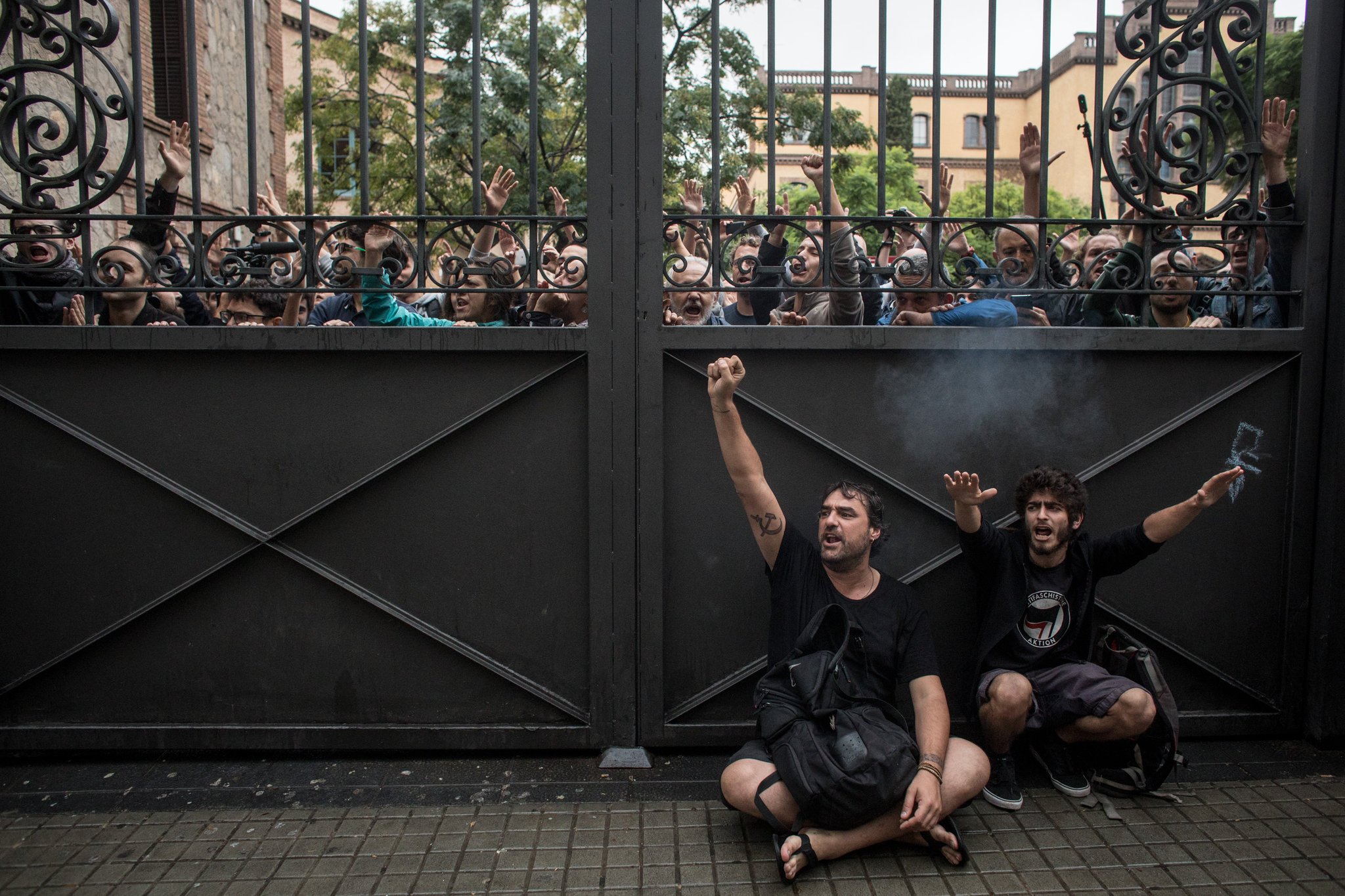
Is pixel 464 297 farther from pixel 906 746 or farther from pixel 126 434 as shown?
pixel 906 746

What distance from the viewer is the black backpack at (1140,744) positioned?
362 centimetres

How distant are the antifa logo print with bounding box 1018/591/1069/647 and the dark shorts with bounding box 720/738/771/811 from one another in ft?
3.79

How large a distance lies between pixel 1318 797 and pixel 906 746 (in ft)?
5.65

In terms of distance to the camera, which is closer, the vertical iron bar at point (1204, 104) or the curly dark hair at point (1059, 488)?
the curly dark hair at point (1059, 488)

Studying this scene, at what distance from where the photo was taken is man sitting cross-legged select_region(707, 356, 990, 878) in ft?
10.8

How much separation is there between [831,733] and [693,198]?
2392 millimetres

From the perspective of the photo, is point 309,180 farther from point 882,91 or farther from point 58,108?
point 882,91

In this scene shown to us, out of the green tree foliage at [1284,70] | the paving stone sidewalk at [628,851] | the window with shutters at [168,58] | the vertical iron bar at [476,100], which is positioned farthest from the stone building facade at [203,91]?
the green tree foliage at [1284,70]

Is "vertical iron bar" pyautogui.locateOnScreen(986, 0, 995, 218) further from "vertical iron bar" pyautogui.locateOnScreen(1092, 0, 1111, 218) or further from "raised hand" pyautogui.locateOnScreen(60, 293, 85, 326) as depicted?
"raised hand" pyautogui.locateOnScreen(60, 293, 85, 326)

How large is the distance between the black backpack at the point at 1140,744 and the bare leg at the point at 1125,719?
36mm

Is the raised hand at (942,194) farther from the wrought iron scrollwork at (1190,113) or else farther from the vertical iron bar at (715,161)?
the vertical iron bar at (715,161)

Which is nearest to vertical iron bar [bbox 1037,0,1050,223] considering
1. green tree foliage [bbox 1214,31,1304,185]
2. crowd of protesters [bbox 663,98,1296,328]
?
crowd of protesters [bbox 663,98,1296,328]

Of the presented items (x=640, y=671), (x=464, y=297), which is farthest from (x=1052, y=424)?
(x=464, y=297)

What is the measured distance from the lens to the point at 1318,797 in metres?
3.70
